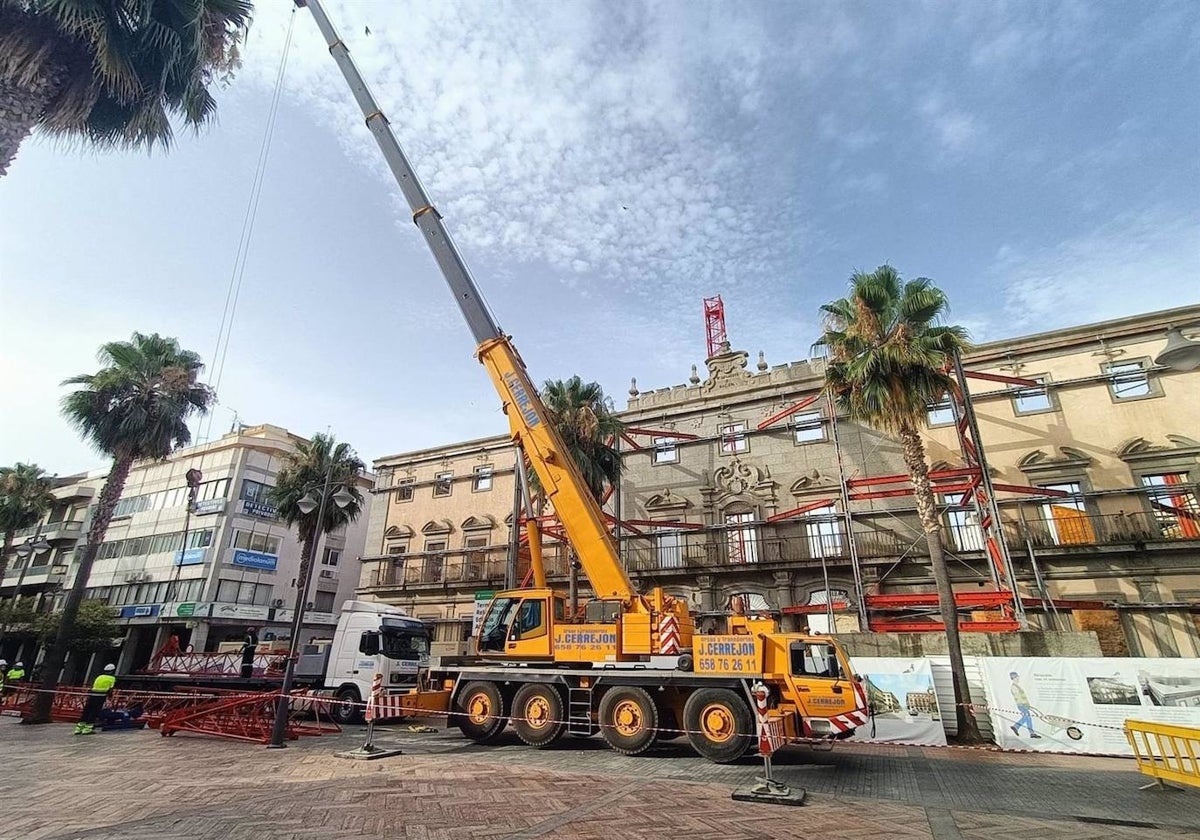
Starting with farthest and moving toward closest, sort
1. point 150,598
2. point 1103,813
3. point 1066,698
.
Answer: point 150,598 < point 1066,698 < point 1103,813

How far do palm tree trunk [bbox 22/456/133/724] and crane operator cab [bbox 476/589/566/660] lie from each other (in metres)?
13.3

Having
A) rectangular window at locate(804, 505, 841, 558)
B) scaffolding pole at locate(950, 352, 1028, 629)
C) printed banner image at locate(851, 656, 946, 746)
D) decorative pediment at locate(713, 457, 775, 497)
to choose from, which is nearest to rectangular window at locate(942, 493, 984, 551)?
scaffolding pole at locate(950, 352, 1028, 629)

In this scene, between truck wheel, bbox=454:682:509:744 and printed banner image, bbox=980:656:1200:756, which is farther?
truck wheel, bbox=454:682:509:744

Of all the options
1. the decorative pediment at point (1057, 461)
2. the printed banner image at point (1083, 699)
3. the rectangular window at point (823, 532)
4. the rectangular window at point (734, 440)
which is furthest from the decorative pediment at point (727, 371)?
the printed banner image at point (1083, 699)

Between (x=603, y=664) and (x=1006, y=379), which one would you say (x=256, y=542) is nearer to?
(x=603, y=664)

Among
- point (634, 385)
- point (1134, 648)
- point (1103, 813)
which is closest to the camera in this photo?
point (1103, 813)

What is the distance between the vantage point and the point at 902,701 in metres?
12.8

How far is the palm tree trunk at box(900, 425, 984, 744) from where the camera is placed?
40.9 feet

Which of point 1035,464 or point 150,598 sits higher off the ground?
point 1035,464

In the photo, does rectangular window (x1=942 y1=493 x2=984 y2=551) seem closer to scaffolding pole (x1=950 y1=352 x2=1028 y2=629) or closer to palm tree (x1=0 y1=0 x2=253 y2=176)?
scaffolding pole (x1=950 y1=352 x2=1028 y2=629)

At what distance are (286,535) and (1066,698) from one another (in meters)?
39.6

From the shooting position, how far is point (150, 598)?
116ft

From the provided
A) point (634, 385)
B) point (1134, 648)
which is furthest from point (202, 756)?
point (1134, 648)

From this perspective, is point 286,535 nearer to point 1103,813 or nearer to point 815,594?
point 815,594
